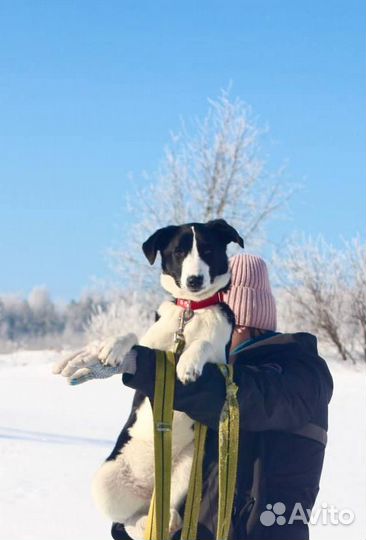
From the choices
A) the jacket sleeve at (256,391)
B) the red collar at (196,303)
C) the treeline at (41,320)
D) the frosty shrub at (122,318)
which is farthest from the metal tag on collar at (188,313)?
the treeline at (41,320)

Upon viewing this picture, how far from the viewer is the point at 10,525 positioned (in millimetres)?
6988

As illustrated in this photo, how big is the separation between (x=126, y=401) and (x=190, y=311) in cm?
1253

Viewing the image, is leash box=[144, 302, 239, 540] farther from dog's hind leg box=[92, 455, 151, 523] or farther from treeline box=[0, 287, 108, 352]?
treeline box=[0, 287, 108, 352]

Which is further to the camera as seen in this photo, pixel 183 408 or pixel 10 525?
pixel 10 525

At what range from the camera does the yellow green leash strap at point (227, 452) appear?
2.84 metres

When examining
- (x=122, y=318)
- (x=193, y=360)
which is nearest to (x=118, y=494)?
(x=193, y=360)

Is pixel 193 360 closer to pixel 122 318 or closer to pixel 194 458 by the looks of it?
pixel 194 458

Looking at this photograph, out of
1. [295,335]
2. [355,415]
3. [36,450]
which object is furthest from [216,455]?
[355,415]

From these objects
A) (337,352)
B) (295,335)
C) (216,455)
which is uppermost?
(295,335)

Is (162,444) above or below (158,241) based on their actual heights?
below

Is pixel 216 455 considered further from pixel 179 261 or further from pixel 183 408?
pixel 179 261

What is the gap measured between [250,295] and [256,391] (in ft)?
2.86

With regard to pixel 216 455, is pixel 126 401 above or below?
below

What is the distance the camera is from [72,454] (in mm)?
10023
